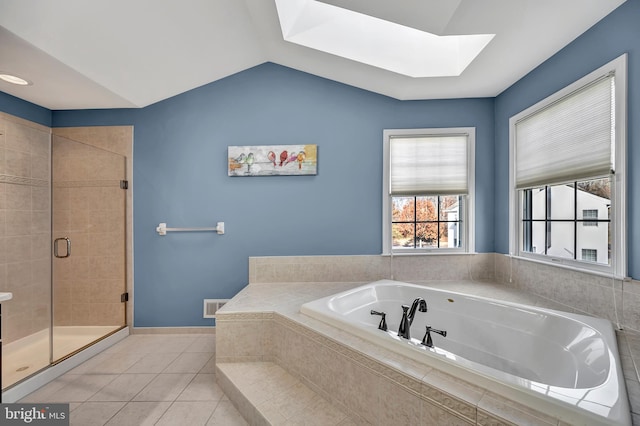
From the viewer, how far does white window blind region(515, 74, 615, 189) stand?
143 cm

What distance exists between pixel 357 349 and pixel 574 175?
5.72 feet

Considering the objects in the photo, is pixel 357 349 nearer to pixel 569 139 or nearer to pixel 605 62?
pixel 569 139

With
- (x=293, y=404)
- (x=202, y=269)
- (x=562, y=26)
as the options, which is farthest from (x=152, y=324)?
(x=562, y=26)

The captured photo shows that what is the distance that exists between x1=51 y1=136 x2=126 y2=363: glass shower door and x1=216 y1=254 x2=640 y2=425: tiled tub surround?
1358mm

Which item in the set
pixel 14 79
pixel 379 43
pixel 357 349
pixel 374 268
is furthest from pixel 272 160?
pixel 14 79

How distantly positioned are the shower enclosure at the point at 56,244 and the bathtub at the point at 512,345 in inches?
80.8

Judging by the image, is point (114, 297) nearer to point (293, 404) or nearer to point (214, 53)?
Result: point (293, 404)

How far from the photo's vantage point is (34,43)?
1.46 m

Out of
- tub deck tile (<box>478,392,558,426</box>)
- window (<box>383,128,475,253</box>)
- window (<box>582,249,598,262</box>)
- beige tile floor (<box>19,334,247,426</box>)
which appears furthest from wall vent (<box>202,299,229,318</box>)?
window (<box>582,249,598,262</box>)

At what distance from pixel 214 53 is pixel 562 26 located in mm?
2397

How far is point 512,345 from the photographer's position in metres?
1.52

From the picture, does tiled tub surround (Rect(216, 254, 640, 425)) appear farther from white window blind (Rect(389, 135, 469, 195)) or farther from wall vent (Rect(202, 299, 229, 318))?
white window blind (Rect(389, 135, 469, 195))

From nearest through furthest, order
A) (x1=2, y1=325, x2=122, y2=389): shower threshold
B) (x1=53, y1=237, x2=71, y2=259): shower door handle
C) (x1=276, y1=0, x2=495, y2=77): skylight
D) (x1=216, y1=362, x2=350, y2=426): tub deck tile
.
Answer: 1. (x1=216, y1=362, x2=350, y2=426): tub deck tile
2. (x1=2, y1=325, x2=122, y2=389): shower threshold
3. (x1=276, y1=0, x2=495, y2=77): skylight
4. (x1=53, y1=237, x2=71, y2=259): shower door handle

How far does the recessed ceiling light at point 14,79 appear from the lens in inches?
69.2
